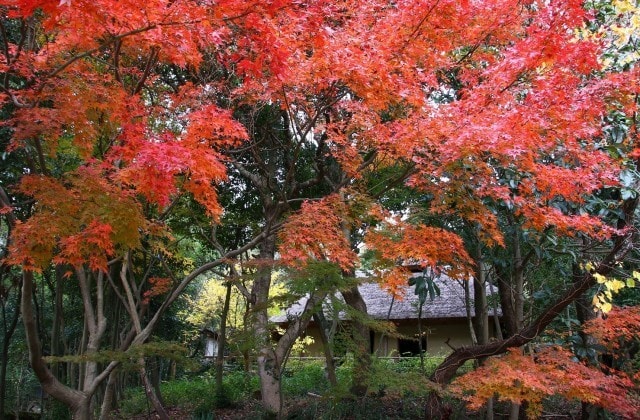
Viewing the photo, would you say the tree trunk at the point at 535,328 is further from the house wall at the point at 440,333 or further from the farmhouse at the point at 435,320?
the house wall at the point at 440,333

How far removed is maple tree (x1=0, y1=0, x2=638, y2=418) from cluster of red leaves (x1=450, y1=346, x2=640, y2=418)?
0.80 m

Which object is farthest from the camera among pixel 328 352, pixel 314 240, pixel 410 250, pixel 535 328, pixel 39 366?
pixel 328 352

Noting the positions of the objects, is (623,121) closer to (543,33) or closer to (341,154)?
(543,33)

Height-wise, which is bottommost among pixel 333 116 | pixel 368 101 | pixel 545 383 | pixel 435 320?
pixel 545 383

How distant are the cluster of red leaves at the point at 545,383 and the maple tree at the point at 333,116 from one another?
797mm

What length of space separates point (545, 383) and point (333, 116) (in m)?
4.04

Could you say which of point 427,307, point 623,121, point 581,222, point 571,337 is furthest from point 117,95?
point 427,307

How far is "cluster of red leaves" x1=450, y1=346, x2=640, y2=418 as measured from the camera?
499cm

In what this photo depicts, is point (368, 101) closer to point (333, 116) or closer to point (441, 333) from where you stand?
point (333, 116)

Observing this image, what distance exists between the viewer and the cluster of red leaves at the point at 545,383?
16.4ft

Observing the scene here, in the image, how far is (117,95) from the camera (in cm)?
559

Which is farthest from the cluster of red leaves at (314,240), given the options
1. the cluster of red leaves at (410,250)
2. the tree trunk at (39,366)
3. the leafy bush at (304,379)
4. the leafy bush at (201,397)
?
the leafy bush at (304,379)

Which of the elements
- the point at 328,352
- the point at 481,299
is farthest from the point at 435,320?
the point at 328,352

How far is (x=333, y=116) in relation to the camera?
22.8 ft
